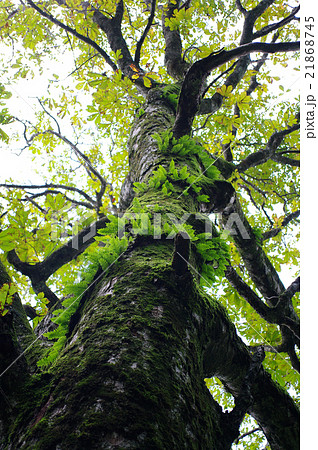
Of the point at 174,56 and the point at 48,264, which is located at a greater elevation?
the point at 174,56

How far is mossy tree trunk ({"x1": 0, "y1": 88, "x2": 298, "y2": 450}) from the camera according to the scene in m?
1.09

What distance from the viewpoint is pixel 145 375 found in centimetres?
126

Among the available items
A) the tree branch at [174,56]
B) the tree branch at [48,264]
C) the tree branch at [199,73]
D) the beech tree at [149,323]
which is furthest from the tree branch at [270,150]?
the tree branch at [48,264]

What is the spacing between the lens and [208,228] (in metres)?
2.74

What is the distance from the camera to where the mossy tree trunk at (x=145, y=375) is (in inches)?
42.8

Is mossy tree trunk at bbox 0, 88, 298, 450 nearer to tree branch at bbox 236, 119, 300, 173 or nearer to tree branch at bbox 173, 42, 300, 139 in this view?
tree branch at bbox 173, 42, 300, 139

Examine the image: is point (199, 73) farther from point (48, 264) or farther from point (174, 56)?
point (174, 56)

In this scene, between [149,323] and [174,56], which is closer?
[149,323]

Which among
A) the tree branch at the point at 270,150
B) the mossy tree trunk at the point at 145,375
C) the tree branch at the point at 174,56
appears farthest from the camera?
the tree branch at the point at 174,56

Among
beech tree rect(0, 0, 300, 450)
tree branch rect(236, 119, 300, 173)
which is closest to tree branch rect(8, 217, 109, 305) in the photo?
beech tree rect(0, 0, 300, 450)

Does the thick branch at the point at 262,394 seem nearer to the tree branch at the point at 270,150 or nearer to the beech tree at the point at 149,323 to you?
the beech tree at the point at 149,323

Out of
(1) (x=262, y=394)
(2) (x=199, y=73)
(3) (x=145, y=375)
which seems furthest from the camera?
(2) (x=199, y=73)

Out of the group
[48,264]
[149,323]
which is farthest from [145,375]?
[48,264]
